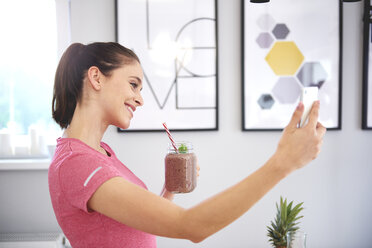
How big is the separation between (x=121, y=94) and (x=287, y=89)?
44.3 inches

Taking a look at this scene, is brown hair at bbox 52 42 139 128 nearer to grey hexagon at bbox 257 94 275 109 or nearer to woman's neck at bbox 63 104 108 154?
woman's neck at bbox 63 104 108 154

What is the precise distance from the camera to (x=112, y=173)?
70cm

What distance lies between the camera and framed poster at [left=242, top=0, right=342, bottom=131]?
1.72 meters

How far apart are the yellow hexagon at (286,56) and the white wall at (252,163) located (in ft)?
0.62

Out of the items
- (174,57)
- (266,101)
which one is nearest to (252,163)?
A: (266,101)

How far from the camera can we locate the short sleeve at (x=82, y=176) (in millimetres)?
687

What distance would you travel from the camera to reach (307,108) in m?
0.66

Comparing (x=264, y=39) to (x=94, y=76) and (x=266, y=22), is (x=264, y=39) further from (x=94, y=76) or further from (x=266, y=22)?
(x=94, y=76)

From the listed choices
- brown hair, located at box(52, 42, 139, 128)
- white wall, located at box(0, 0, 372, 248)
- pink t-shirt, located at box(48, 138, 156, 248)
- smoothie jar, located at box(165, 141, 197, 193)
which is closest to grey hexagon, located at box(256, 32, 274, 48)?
white wall, located at box(0, 0, 372, 248)

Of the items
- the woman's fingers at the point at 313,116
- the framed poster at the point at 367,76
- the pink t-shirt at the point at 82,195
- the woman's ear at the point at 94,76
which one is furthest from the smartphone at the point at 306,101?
the framed poster at the point at 367,76

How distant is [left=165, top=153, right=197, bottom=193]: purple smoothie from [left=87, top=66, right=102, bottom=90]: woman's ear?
0.37m

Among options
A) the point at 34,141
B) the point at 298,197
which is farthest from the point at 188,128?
the point at 34,141

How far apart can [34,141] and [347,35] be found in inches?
72.1

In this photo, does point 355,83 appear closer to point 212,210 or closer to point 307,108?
point 307,108
